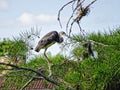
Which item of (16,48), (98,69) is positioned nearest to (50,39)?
(16,48)

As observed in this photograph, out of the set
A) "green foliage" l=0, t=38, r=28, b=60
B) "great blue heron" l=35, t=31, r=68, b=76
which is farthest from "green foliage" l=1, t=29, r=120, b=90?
"green foliage" l=0, t=38, r=28, b=60

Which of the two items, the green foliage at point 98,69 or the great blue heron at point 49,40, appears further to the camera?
the great blue heron at point 49,40

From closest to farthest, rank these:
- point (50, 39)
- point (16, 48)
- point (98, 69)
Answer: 1. point (98, 69)
2. point (50, 39)
3. point (16, 48)

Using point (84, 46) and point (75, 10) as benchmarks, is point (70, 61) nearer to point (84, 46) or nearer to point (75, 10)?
point (84, 46)

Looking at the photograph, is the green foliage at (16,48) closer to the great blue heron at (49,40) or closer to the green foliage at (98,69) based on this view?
the great blue heron at (49,40)

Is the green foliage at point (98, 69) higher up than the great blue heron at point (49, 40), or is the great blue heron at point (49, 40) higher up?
the great blue heron at point (49, 40)

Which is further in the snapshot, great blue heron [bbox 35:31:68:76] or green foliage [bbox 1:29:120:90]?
great blue heron [bbox 35:31:68:76]

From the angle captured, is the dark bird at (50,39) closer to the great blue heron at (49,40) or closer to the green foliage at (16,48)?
the great blue heron at (49,40)

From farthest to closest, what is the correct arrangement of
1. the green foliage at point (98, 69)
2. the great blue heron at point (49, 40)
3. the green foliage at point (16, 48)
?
the green foliage at point (16, 48) → the great blue heron at point (49, 40) → the green foliage at point (98, 69)

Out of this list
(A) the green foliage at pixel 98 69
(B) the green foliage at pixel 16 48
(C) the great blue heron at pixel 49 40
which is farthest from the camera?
(B) the green foliage at pixel 16 48

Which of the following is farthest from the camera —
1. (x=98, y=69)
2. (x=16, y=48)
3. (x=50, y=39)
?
(x=16, y=48)

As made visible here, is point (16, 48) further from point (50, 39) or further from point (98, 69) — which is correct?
point (98, 69)

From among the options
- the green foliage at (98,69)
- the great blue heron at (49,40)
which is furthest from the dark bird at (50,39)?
the green foliage at (98,69)

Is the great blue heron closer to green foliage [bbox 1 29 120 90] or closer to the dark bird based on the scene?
the dark bird
